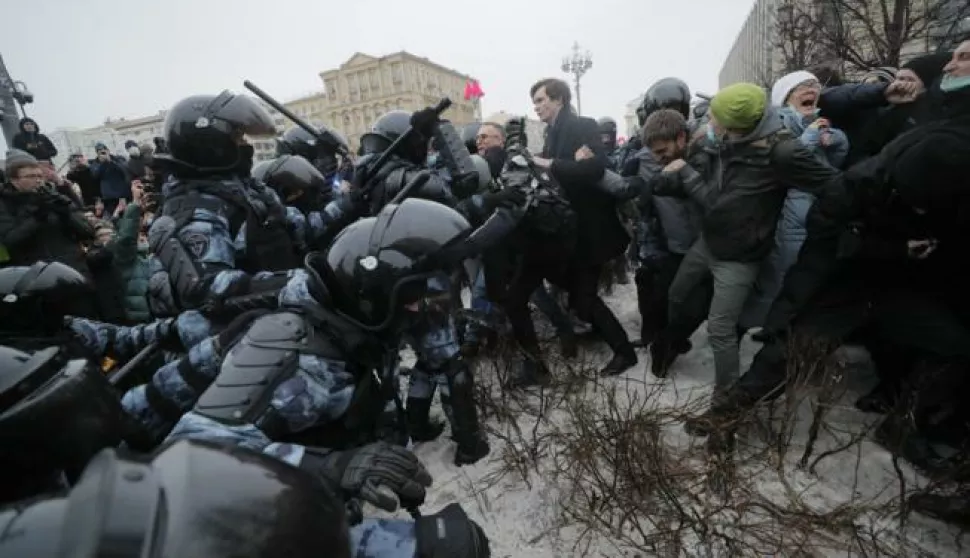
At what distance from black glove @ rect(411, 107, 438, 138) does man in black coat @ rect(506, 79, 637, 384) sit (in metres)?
0.80

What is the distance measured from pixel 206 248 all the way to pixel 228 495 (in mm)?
2165

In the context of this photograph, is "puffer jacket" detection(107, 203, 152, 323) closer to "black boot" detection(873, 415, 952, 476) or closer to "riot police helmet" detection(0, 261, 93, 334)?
"riot police helmet" detection(0, 261, 93, 334)

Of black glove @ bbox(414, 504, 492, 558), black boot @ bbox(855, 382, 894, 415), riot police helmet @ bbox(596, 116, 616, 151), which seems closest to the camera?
black glove @ bbox(414, 504, 492, 558)

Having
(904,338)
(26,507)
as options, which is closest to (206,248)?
(26,507)

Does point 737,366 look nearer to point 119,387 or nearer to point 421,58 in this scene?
point 119,387

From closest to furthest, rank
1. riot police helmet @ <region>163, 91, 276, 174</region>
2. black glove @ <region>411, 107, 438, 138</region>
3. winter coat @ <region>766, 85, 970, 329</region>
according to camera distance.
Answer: winter coat @ <region>766, 85, 970, 329</region>
riot police helmet @ <region>163, 91, 276, 174</region>
black glove @ <region>411, 107, 438, 138</region>

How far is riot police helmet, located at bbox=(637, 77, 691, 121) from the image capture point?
4.05m

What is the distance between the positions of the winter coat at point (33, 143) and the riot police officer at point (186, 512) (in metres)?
10.6

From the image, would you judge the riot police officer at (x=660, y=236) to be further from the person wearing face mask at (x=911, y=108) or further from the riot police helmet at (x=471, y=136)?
the riot police helmet at (x=471, y=136)

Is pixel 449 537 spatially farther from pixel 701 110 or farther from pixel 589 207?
pixel 701 110

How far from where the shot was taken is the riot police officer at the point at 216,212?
2.45 metres

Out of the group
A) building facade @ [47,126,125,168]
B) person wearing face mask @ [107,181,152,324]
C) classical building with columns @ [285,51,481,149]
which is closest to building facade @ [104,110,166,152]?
building facade @ [47,126,125,168]

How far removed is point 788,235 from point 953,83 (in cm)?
105

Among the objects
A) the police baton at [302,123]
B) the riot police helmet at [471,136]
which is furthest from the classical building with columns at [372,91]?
the police baton at [302,123]
